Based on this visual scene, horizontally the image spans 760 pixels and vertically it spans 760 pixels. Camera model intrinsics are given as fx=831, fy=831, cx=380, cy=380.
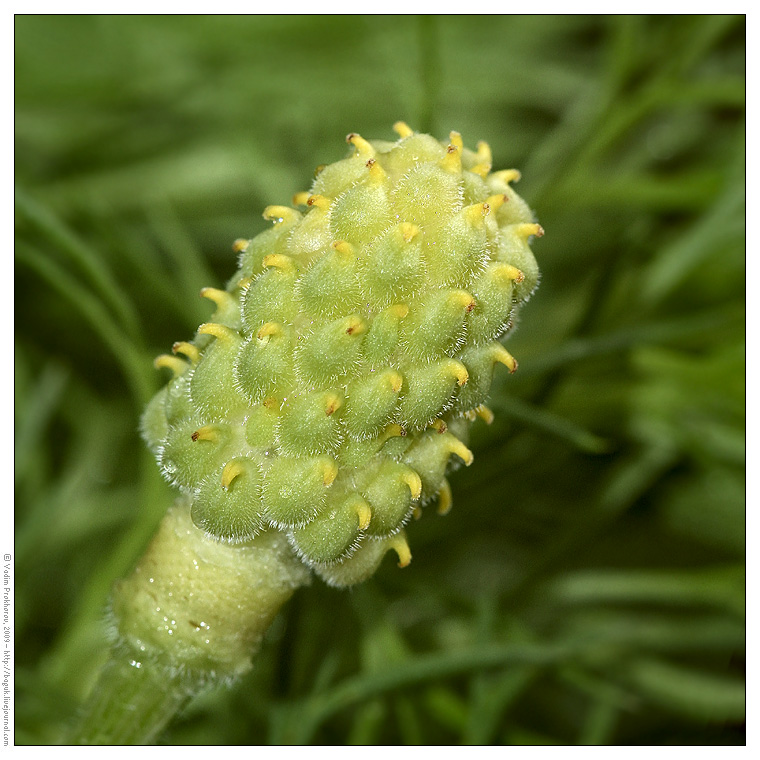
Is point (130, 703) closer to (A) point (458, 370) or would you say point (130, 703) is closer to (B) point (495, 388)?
(A) point (458, 370)

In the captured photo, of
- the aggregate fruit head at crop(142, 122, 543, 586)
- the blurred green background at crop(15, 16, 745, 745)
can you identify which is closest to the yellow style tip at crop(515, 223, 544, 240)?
the aggregate fruit head at crop(142, 122, 543, 586)

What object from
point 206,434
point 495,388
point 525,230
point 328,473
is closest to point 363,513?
point 328,473

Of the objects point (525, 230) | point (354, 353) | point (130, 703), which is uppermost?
point (525, 230)

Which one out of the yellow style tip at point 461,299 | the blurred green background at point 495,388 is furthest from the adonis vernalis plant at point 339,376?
Result: the blurred green background at point 495,388

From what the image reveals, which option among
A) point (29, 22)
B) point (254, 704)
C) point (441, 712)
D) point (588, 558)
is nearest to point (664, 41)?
point (588, 558)

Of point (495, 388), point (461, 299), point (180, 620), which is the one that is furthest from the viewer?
point (495, 388)

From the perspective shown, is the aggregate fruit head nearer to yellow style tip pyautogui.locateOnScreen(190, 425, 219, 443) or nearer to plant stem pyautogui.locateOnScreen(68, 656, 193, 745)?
yellow style tip pyautogui.locateOnScreen(190, 425, 219, 443)
